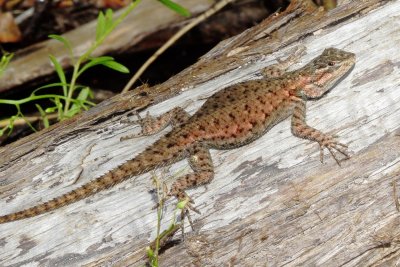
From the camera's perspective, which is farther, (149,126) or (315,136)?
(149,126)

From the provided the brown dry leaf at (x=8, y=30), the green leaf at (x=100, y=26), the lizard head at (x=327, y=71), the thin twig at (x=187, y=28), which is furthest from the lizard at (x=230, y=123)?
the brown dry leaf at (x=8, y=30)

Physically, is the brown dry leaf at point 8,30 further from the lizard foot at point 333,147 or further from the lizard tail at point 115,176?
the lizard foot at point 333,147

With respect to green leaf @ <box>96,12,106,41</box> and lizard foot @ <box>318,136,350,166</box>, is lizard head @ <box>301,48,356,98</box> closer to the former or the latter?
lizard foot @ <box>318,136,350,166</box>

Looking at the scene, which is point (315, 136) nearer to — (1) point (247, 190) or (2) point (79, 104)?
(1) point (247, 190)

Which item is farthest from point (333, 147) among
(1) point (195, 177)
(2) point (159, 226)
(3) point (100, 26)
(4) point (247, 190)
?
(3) point (100, 26)

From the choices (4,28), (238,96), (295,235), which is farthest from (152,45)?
(295,235)
